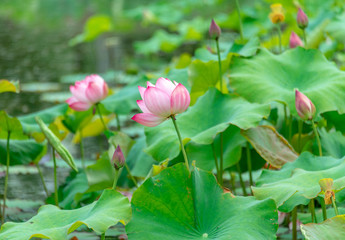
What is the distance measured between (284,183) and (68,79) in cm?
208

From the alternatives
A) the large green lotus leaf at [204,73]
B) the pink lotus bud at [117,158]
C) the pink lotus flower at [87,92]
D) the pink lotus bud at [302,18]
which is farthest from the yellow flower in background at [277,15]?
the pink lotus bud at [117,158]

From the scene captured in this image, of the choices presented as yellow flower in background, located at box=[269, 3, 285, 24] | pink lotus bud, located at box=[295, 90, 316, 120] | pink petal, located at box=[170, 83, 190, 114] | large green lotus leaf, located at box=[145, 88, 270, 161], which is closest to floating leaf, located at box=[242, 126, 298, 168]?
large green lotus leaf, located at box=[145, 88, 270, 161]

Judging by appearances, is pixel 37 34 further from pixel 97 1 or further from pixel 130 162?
pixel 130 162

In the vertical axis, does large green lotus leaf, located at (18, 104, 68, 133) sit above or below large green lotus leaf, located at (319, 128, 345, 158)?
above

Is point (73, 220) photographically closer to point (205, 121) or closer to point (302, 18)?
point (205, 121)

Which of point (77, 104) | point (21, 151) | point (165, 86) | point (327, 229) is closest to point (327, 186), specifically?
point (327, 229)

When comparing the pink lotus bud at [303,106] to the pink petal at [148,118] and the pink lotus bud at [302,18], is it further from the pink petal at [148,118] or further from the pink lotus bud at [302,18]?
the pink lotus bud at [302,18]

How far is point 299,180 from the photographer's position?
940mm

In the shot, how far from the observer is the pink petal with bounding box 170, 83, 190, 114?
0.90 m

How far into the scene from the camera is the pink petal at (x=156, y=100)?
34.9 inches

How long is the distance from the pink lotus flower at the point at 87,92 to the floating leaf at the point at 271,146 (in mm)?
391

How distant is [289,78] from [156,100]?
0.48 meters

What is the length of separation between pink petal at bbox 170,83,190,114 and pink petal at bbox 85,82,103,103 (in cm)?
45

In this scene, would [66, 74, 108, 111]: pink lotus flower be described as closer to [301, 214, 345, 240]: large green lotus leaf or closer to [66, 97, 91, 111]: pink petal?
[66, 97, 91, 111]: pink petal
